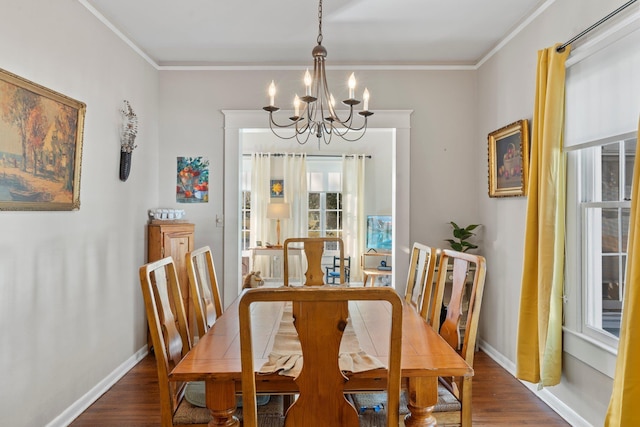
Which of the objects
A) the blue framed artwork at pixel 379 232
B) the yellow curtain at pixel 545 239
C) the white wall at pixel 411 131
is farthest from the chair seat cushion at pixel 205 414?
the blue framed artwork at pixel 379 232

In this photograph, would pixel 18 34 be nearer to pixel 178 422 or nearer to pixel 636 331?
pixel 178 422

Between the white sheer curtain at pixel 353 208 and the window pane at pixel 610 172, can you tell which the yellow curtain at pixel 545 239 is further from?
the white sheer curtain at pixel 353 208

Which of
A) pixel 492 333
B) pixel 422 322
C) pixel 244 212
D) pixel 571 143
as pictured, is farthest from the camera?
pixel 244 212

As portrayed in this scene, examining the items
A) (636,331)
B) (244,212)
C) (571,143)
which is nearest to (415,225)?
(571,143)

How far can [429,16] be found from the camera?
2.91 meters

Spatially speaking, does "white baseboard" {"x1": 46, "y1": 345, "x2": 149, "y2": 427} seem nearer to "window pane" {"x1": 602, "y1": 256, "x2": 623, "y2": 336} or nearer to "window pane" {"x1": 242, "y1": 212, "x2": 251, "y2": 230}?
"window pane" {"x1": 602, "y1": 256, "x2": 623, "y2": 336}

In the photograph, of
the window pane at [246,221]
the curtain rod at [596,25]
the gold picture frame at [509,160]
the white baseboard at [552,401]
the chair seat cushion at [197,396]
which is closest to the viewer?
the chair seat cushion at [197,396]

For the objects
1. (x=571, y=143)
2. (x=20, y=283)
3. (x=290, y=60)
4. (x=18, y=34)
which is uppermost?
(x=290, y=60)

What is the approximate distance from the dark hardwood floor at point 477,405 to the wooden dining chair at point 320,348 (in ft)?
5.66

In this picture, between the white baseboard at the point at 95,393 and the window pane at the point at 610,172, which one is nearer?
the window pane at the point at 610,172

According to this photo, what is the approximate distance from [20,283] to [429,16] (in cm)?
310

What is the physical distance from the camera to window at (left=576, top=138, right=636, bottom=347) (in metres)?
2.16

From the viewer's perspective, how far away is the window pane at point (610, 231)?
7.27 ft

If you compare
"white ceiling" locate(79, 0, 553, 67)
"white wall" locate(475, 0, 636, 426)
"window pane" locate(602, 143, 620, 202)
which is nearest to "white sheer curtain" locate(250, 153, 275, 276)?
"white ceiling" locate(79, 0, 553, 67)
